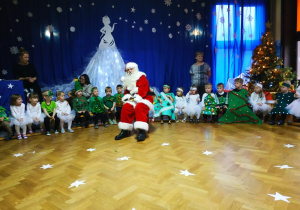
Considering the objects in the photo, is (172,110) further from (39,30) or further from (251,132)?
(39,30)

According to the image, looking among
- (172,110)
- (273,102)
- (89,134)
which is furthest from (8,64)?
(273,102)

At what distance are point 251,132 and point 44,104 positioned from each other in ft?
13.5

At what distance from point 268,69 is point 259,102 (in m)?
1.35

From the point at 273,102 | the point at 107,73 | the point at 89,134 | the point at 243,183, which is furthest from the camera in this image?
the point at 107,73

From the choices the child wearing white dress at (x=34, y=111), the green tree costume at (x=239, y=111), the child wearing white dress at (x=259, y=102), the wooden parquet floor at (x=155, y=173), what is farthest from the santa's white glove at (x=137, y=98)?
the child wearing white dress at (x=259, y=102)

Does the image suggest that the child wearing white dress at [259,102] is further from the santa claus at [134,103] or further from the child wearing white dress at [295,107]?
the santa claus at [134,103]

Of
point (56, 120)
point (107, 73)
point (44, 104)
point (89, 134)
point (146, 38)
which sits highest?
point (146, 38)

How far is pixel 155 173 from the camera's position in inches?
84.9

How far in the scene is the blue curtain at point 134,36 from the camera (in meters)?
5.14

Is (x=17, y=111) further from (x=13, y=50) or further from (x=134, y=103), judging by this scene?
(x=134, y=103)

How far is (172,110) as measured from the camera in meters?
4.93

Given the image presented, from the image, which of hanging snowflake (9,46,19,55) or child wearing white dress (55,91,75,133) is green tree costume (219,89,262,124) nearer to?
child wearing white dress (55,91,75,133)

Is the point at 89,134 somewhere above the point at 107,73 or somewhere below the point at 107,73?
below

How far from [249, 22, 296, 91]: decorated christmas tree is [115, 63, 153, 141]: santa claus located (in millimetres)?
3433
